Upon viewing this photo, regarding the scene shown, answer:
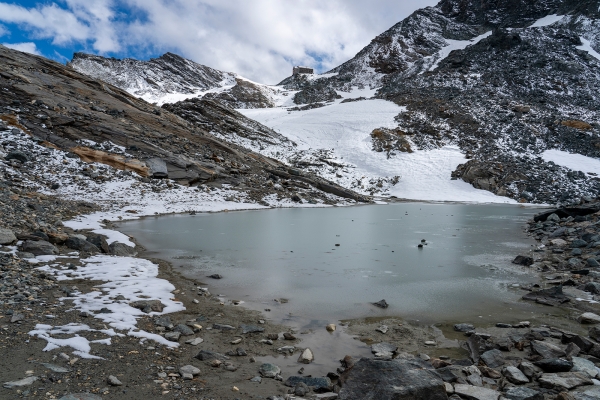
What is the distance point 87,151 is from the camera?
24.5 meters

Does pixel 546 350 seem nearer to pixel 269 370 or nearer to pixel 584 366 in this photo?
pixel 584 366

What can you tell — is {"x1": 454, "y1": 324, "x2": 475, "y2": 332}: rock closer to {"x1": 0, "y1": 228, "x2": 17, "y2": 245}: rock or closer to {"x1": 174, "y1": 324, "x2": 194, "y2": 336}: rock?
{"x1": 174, "y1": 324, "x2": 194, "y2": 336}: rock

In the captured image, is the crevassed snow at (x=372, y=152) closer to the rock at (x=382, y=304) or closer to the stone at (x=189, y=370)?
the rock at (x=382, y=304)

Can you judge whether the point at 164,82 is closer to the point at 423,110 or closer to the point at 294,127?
the point at 294,127

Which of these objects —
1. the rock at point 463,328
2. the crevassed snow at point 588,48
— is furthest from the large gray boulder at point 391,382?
the crevassed snow at point 588,48

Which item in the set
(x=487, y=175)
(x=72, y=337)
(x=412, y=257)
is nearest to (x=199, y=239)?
(x=412, y=257)

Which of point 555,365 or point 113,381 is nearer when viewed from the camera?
point 113,381

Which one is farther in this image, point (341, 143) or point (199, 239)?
point (341, 143)

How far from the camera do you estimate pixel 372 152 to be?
50.6 meters

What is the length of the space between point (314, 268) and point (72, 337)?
246 inches

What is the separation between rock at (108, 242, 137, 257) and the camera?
9.94 metres

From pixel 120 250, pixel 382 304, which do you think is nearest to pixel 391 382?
pixel 382 304

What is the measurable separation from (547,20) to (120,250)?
11902cm

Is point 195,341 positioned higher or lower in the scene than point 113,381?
lower
